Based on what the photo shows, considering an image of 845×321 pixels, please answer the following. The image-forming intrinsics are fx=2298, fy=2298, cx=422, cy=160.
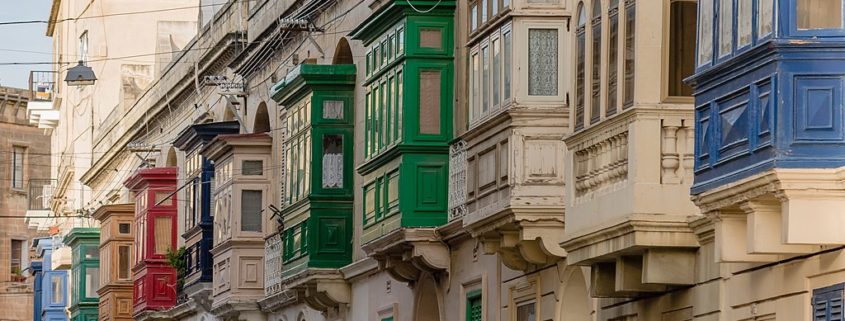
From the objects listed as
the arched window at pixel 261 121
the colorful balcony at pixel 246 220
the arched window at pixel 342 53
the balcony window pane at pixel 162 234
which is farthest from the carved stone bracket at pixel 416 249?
the balcony window pane at pixel 162 234

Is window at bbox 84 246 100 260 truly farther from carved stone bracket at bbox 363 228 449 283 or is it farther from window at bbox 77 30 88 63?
carved stone bracket at bbox 363 228 449 283

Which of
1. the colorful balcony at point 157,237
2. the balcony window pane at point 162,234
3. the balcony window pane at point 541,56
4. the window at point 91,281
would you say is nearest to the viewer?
the balcony window pane at point 541,56

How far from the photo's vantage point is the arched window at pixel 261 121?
41656mm

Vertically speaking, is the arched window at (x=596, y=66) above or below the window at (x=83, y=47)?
below

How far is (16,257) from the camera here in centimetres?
9269

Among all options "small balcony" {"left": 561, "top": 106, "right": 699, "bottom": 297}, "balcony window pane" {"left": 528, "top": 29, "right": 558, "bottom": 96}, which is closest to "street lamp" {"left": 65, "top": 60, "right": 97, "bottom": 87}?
"balcony window pane" {"left": 528, "top": 29, "right": 558, "bottom": 96}

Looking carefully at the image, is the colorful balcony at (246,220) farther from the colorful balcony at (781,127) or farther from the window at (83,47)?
the window at (83,47)

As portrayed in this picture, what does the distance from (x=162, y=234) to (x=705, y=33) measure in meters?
33.3

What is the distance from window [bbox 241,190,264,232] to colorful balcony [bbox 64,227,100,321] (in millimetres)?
20124

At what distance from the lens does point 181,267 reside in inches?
1900

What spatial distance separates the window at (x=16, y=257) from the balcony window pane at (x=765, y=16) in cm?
7769

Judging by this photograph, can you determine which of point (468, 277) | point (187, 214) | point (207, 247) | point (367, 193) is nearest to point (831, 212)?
point (468, 277)

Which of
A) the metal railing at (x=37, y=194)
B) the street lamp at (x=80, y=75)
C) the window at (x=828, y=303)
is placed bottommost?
the window at (x=828, y=303)

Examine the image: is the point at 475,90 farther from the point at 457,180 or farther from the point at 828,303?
the point at 828,303
